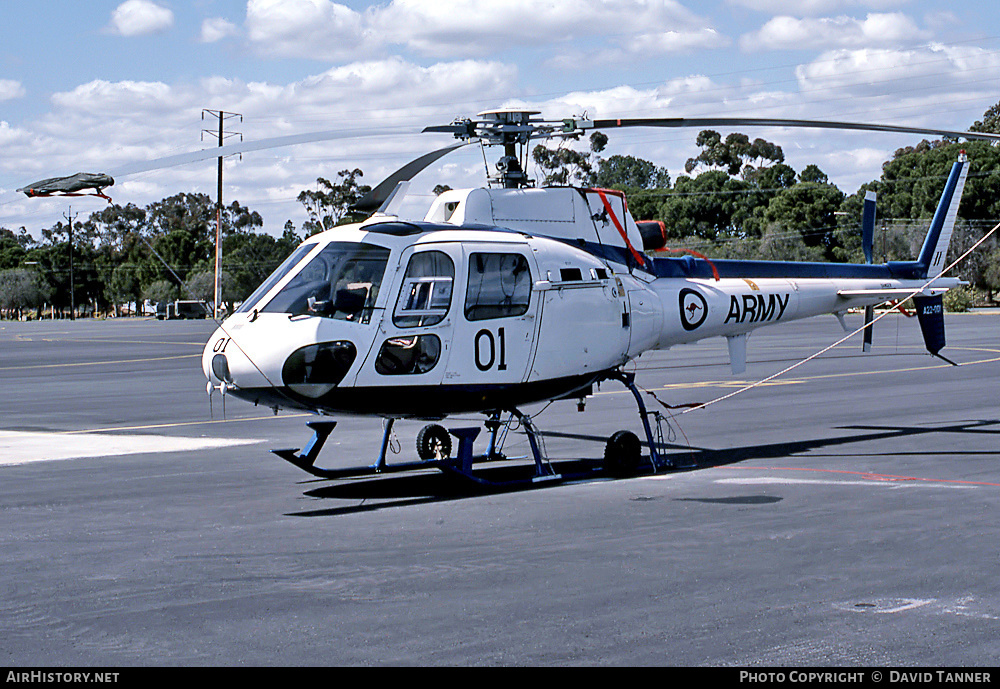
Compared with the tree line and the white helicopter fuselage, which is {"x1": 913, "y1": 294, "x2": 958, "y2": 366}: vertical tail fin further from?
the tree line

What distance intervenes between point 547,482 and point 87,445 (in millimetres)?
8333

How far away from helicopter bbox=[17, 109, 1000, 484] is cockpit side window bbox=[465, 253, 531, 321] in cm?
2

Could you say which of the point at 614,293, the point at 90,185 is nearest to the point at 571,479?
the point at 614,293

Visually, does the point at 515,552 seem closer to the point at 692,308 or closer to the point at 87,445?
the point at 692,308

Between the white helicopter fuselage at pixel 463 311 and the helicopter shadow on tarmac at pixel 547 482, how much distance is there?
0.95 m

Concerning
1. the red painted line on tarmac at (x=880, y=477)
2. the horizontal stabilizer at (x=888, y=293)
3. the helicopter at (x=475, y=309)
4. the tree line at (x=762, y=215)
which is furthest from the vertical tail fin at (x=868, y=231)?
the tree line at (x=762, y=215)

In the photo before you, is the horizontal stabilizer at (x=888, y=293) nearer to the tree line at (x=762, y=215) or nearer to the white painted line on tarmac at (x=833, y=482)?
the white painted line on tarmac at (x=833, y=482)

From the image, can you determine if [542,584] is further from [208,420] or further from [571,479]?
[208,420]

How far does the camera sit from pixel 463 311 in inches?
496

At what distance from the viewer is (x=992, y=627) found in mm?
6816

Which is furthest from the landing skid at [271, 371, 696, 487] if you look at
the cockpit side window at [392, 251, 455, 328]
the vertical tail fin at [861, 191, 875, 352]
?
the vertical tail fin at [861, 191, 875, 352]

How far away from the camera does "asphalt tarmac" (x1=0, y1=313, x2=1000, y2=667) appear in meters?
6.68

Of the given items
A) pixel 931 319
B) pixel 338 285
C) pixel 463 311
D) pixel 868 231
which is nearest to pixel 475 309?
Answer: pixel 463 311

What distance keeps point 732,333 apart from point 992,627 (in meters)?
9.58
